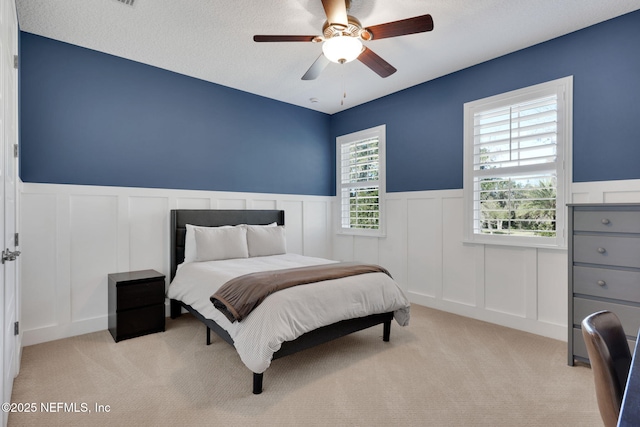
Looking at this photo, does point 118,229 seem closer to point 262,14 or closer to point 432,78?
point 262,14

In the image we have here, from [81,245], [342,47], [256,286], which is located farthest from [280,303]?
[81,245]

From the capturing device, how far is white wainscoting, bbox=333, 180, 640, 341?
3174 mm

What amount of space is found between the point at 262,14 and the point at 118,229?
8.49 ft

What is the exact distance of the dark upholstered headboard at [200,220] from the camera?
3.85 metres

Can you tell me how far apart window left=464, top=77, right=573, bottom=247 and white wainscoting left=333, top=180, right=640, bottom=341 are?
15 cm

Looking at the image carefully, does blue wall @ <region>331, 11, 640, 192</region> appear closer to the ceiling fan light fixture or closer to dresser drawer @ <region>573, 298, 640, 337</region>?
dresser drawer @ <region>573, 298, 640, 337</region>

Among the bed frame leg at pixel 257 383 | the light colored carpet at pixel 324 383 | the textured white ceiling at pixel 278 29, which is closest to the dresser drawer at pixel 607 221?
the light colored carpet at pixel 324 383

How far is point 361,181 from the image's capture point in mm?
5133

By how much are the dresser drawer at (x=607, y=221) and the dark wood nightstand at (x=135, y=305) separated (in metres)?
3.70

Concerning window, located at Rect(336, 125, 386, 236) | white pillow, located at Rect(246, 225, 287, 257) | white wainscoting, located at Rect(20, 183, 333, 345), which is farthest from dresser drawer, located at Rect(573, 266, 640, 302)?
white wainscoting, located at Rect(20, 183, 333, 345)

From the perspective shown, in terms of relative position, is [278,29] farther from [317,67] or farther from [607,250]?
[607,250]

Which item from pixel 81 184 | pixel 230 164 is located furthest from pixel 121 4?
pixel 230 164

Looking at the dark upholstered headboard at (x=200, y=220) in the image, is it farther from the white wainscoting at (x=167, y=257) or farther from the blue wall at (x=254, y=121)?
the blue wall at (x=254, y=121)

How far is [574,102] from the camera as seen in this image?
10.1 feet
